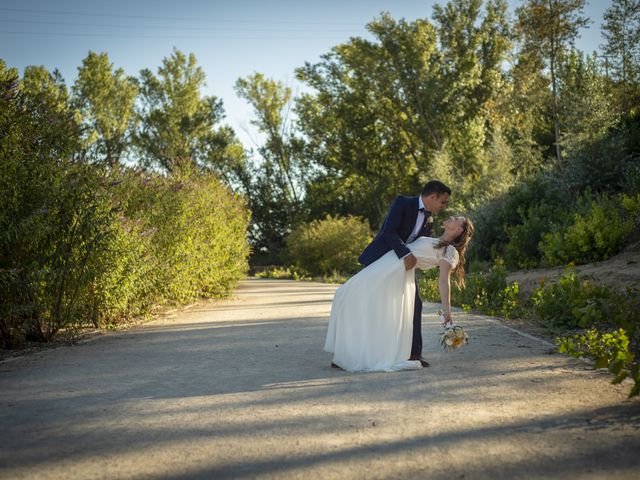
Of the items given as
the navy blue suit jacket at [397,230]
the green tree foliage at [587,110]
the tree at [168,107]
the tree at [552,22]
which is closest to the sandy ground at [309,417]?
the navy blue suit jacket at [397,230]

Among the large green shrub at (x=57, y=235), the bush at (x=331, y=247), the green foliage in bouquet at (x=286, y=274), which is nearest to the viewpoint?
the large green shrub at (x=57, y=235)

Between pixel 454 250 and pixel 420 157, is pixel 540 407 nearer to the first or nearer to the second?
pixel 454 250

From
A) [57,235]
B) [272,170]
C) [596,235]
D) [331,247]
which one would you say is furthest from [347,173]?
[57,235]

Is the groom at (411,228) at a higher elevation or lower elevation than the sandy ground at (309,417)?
higher

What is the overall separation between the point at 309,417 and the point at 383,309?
7.85 feet

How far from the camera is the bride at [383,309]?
701 centimetres

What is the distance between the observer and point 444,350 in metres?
8.26

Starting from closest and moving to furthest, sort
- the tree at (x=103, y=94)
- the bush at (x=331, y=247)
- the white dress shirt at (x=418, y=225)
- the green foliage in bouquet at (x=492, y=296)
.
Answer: the white dress shirt at (x=418, y=225) → the green foliage in bouquet at (x=492, y=296) → the bush at (x=331, y=247) → the tree at (x=103, y=94)

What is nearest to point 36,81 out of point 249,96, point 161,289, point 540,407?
point 249,96

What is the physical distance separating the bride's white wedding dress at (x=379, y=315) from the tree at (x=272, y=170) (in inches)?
1800

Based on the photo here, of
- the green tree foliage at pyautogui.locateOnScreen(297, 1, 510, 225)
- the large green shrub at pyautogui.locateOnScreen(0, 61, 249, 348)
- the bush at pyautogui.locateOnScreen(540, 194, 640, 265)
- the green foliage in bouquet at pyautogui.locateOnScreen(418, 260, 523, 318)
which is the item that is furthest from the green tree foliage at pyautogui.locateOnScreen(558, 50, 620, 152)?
the large green shrub at pyautogui.locateOnScreen(0, 61, 249, 348)

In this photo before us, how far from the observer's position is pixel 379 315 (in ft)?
23.3

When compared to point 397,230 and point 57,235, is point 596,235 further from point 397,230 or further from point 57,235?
point 57,235

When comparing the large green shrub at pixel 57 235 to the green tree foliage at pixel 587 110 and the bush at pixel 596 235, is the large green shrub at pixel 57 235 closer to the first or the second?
the bush at pixel 596 235
